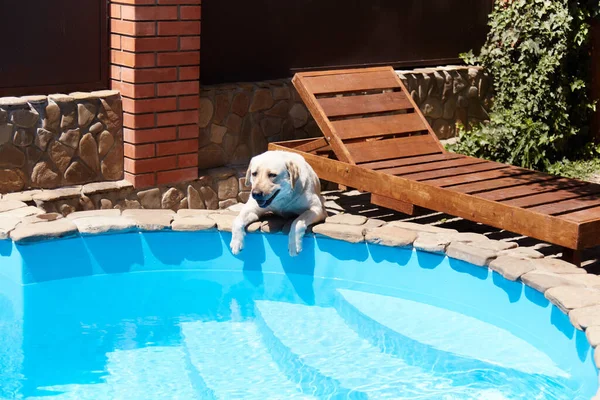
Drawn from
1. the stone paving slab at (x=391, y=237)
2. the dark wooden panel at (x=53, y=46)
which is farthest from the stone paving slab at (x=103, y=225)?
the stone paving slab at (x=391, y=237)

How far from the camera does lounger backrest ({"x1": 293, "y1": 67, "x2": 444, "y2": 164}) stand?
7.73 metres

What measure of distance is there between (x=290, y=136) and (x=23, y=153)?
2584mm

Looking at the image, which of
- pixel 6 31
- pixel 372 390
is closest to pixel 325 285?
pixel 372 390

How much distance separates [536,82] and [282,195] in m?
4.21

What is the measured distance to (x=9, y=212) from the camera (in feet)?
20.4

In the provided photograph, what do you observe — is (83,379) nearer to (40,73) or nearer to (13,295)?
(13,295)

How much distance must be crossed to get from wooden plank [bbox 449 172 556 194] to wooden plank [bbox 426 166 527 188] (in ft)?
0.23

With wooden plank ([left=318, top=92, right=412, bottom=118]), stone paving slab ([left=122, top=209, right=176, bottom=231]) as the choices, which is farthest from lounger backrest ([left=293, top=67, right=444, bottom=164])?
stone paving slab ([left=122, top=209, right=176, bottom=231])

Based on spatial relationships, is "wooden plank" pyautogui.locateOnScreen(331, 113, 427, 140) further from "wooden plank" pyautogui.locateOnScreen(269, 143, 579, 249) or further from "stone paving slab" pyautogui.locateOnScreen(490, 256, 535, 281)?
"stone paving slab" pyautogui.locateOnScreen(490, 256, 535, 281)

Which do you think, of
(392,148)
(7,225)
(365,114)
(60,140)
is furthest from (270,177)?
(365,114)

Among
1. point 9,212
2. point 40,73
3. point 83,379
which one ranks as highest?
point 40,73

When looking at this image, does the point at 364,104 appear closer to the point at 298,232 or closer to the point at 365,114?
the point at 365,114

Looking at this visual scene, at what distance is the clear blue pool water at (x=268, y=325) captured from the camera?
4840mm

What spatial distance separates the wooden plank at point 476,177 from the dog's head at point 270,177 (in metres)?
1.37
